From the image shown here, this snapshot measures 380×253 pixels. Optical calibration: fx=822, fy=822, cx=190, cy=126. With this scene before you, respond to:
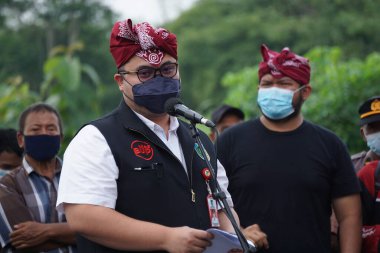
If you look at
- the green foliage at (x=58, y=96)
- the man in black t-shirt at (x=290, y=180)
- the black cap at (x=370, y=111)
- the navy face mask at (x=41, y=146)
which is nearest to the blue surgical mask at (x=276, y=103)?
the man in black t-shirt at (x=290, y=180)

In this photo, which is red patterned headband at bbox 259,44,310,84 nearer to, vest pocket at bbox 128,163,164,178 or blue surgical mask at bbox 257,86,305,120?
blue surgical mask at bbox 257,86,305,120

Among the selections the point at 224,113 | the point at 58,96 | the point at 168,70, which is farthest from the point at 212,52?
the point at 168,70

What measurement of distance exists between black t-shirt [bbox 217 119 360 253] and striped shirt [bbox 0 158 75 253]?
115 cm

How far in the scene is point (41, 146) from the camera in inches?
215

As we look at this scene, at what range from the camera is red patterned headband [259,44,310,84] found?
5.63m

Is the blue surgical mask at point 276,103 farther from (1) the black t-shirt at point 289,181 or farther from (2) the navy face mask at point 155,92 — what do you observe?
(2) the navy face mask at point 155,92

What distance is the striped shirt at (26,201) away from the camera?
203 inches

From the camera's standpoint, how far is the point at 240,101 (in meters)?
13.3

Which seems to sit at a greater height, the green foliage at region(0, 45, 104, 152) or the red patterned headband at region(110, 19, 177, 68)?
the red patterned headband at region(110, 19, 177, 68)

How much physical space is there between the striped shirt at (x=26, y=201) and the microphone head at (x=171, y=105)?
1.74 meters

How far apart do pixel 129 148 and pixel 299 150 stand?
1885 millimetres

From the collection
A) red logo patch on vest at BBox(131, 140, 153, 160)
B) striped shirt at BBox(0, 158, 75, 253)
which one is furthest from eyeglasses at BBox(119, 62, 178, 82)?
striped shirt at BBox(0, 158, 75, 253)

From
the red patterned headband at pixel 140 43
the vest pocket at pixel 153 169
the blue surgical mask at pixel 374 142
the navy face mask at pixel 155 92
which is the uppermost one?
the red patterned headband at pixel 140 43

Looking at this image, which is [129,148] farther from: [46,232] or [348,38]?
[348,38]
